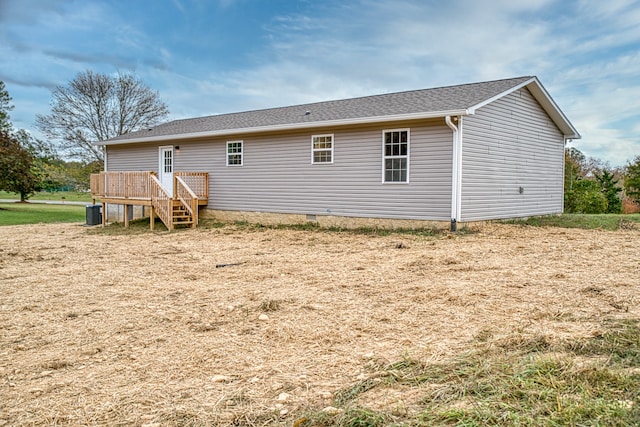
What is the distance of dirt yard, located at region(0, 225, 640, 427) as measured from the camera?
282 centimetres

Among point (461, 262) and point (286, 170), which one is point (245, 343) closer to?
point (461, 262)

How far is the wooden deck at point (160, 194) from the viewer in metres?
14.1

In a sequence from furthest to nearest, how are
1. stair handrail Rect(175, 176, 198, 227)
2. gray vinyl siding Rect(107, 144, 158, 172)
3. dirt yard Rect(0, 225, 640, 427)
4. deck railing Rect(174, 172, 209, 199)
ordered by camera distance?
gray vinyl siding Rect(107, 144, 158, 172) → deck railing Rect(174, 172, 209, 199) → stair handrail Rect(175, 176, 198, 227) → dirt yard Rect(0, 225, 640, 427)

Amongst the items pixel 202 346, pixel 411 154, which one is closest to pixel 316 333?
pixel 202 346

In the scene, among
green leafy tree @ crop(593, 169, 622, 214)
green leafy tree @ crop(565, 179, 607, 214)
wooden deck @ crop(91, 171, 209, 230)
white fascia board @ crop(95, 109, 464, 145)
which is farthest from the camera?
green leafy tree @ crop(593, 169, 622, 214)

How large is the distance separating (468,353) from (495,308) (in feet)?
4.71

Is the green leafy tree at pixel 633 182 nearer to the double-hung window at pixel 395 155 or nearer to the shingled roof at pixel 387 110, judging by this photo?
the shingled roof at pixel 387 110

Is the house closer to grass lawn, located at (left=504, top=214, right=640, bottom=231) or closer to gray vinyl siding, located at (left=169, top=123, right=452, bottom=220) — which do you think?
gray vinyl siding, located at (left=169, top=123, right=452, bottom=220)

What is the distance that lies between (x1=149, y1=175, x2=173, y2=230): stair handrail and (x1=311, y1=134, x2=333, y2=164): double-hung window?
458 centimetres

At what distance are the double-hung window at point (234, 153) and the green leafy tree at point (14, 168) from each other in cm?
1557

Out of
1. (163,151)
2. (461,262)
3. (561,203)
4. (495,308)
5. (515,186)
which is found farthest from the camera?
(163,151)

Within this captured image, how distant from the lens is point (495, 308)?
4.49 m

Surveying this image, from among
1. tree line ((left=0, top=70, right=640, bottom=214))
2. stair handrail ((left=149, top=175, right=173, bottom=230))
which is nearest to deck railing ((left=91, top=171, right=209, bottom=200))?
stair handrail ((left=149, top=175, right=173, bottom=230))

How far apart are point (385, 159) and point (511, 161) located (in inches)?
149
